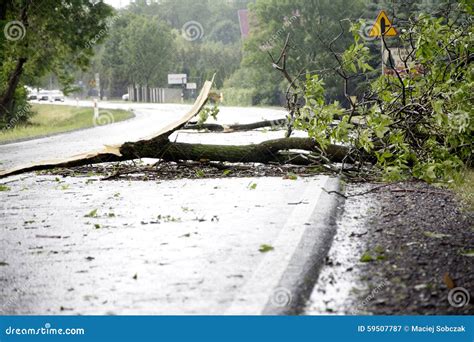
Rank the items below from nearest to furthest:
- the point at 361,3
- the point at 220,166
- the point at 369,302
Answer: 1. the point at 369,302
2. the point at 220,166
3. the point at 361,3

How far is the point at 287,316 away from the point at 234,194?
16.2 ft

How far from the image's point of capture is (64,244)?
6070 mm

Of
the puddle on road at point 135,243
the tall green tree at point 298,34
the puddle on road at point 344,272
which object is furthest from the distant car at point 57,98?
the puddle on road at point 344,272

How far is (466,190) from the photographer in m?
8.20

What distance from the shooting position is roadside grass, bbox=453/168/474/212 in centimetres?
743

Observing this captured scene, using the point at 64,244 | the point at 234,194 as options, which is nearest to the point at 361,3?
the point at 234,194
